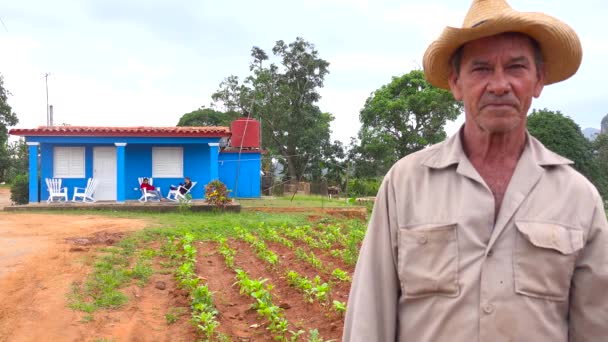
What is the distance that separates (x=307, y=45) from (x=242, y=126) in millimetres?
13522

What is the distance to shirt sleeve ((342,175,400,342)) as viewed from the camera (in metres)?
1.92

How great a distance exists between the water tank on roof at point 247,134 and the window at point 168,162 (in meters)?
3.87

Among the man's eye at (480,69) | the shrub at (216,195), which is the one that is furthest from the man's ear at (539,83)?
the shrub at (216,195)

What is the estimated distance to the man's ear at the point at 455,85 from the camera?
2.08m

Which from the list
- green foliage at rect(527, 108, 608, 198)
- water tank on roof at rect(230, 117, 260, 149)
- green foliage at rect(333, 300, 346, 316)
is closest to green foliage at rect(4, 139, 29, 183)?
water tank on roof at rect(230, 117, 260, 149)

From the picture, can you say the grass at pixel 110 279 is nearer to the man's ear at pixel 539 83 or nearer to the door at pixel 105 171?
the man's ear at pixel 539 83

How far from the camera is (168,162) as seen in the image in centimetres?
1858

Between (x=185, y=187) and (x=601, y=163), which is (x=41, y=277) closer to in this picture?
(x=185, y=187)

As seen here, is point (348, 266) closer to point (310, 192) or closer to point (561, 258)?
point (561, 258)

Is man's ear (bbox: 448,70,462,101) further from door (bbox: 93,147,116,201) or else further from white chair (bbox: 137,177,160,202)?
door (bbox: 93,147,116,201)

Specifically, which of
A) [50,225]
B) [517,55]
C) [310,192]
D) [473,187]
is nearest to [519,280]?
[473,187]

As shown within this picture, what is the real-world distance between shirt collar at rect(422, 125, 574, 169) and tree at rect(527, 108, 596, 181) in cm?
2178

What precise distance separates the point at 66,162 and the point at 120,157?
186 centimetres

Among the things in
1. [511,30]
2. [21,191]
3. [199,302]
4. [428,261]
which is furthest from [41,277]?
[21,191]
